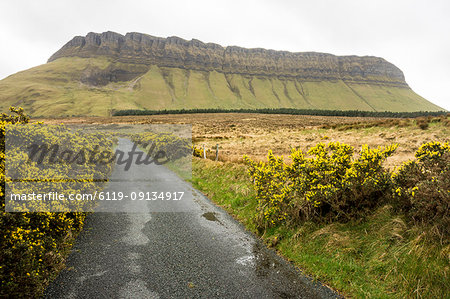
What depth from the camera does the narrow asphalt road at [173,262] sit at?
5.07 m

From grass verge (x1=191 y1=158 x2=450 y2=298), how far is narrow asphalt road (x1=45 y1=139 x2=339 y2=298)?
18.9 inches

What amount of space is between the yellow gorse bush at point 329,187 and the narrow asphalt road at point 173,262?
5.02ft

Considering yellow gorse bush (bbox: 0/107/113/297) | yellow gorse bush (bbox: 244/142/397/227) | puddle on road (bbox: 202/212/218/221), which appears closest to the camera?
yellow gorse bush (bbox: 0/107/113/297)

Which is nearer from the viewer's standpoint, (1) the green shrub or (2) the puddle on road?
(1) the green shrub

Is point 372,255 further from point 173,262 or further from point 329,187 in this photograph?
point 173,262

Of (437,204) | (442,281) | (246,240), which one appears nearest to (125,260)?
(246,240)

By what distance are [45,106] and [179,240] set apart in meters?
187

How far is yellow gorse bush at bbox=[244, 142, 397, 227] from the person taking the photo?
675 cm

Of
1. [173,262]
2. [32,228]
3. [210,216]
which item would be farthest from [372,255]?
[32,228]

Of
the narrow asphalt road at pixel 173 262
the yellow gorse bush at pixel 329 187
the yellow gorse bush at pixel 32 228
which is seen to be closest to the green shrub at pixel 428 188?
the yellow gorse bush at pixel 329 187

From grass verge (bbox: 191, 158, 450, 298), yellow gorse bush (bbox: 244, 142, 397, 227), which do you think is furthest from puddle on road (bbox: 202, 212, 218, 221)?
yellow gorse bush (bbox: 244, 142, 397, 227)

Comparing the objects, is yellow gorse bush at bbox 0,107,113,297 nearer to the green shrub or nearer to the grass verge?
the grass verge

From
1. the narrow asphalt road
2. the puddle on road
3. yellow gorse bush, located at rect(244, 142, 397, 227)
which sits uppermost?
yellow gorse bush, located at rect(244, 142, 397, 227)

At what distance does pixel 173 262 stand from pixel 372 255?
489 cm
